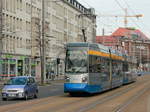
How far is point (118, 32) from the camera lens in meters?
188

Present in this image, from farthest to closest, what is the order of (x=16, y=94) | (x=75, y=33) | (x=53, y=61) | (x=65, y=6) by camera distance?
1. (x=75, y=33)
2. (x=65, y=6)
3. (x=53, y=61)
4. (x=16, y=94)

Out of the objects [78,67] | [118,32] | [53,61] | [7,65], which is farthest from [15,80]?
[118,32]

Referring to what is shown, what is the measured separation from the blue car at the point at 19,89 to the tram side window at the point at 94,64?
3.82m

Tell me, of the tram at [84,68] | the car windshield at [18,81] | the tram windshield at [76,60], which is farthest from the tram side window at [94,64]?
the car windshield at [18,81]

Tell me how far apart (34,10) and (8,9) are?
10.7 m

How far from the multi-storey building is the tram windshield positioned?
2322 cm

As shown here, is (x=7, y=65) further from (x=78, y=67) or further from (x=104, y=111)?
(x=104, y=111)

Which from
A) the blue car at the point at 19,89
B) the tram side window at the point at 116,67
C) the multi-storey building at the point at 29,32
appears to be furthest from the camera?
the multi-storey building at the point at 29,32

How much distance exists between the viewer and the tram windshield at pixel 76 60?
24.5 metres

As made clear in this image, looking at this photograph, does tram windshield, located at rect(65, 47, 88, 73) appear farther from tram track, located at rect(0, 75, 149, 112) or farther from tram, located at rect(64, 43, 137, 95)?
tram track, located at rect(0, 75, 149, 112)

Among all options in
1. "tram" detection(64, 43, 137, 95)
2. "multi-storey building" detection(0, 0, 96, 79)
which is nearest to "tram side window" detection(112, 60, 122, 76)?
"tram" detection(64, 43, 137, 95)

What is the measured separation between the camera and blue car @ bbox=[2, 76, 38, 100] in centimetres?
2367

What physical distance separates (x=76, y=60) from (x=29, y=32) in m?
45.4

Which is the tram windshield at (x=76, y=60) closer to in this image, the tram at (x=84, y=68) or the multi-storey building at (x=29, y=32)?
the tram at (x=84, y=68)
